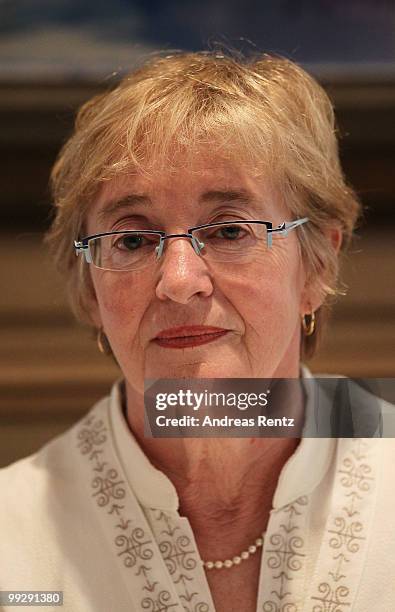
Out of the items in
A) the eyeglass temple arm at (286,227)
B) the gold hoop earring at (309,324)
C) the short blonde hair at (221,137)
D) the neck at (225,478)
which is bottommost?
the neck at (225,478)

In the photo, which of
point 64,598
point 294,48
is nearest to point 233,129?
point 294,48

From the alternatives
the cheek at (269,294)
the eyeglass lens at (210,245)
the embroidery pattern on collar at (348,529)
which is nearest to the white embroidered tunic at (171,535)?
the embroidery pattern on collar at (348,529)

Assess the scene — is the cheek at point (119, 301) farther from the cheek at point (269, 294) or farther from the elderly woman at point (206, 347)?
the cheek at point (269, 294)

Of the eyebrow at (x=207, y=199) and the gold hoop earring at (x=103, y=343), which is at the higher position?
Result: the eyebrow at (x=207, y=199)

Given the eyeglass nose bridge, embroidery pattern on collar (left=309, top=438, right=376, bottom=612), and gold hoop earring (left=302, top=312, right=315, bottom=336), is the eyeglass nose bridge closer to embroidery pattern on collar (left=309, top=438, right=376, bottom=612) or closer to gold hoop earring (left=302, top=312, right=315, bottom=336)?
gold hoop earring (left=302, top=312, right=315, bottom=336)

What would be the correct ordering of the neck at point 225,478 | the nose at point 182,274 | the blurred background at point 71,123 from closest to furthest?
the nose at point 182,274 < the neck at point 225,478 < the blurred background at point 71,123

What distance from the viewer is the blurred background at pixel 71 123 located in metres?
1.30

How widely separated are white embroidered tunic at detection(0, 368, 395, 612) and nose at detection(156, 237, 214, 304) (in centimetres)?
26

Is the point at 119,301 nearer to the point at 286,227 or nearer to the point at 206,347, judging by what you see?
the point at 206,347

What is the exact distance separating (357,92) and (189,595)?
89 cm

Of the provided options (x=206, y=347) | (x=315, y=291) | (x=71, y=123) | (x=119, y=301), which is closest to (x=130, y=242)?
(x=119, y=301)

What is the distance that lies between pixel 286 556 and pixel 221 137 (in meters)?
0.62

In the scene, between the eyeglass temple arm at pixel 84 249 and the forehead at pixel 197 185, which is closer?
the forehead at pixel 197 185

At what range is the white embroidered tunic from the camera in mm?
1104
